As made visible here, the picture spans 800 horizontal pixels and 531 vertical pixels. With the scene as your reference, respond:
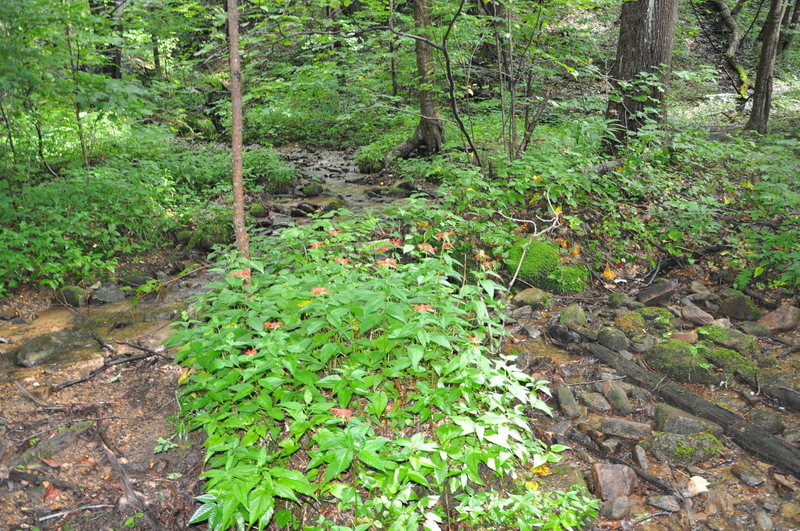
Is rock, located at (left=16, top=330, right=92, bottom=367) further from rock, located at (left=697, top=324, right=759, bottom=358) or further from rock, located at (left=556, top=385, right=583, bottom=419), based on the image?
rock, located at (left=697, top=324, right=759, bottom=358)

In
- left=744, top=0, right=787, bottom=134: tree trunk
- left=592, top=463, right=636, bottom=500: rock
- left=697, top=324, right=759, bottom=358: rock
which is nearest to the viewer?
left=592, top=463, right=636, bottom=500: rock

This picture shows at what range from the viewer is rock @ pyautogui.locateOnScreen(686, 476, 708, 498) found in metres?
3.04

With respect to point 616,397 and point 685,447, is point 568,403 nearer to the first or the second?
point 616,397

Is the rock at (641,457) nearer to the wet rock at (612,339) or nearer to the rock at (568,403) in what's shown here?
the rock at (568,403)

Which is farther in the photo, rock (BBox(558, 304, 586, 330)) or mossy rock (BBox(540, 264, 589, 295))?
mossy rock (BBox(540, 264, 589, 295))

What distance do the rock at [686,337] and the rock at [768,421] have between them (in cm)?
104

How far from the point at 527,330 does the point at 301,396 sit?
9.10ft

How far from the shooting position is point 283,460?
9.37 ft

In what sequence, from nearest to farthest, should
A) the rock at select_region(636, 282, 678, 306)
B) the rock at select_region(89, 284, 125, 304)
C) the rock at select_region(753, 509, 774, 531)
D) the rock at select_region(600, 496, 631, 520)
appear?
the rock at select_region(753, 509, 774, 531) < the rock at select_region(600, 496, 631, 520) < the rock at select_region(636, 282, 678, 306) < the rock at select_region(89, 284, 125, 304)

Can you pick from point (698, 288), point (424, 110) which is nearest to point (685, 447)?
point (698, 288)

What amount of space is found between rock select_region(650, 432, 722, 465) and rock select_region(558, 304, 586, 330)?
1.65 meters

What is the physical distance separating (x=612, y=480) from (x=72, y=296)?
6.38 m

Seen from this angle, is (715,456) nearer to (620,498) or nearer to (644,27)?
(620,498)

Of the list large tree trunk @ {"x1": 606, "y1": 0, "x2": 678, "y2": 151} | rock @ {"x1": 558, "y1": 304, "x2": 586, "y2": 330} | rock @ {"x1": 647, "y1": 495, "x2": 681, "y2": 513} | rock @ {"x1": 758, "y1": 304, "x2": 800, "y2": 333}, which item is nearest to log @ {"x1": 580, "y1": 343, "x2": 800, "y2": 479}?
rock @ {"x1": 558, "y1": 304, "x2": 586, "y2": 330}
